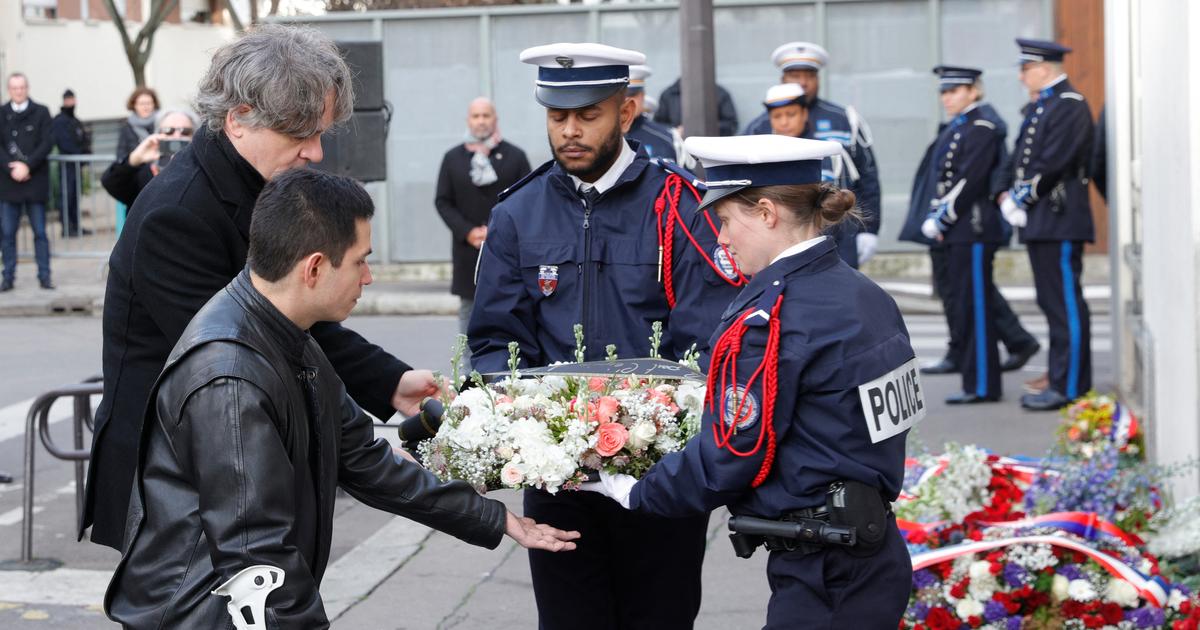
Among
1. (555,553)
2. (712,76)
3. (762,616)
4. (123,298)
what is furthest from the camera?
(712,76)

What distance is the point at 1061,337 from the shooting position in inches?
378

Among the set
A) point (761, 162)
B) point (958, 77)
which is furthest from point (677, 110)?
point (761, 162)

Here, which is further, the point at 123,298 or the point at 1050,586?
the point at 1050,586

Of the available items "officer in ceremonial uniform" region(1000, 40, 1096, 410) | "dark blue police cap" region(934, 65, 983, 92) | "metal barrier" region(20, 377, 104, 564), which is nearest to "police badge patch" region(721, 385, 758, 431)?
"metal barrier" region(20, 377, 104, 564)

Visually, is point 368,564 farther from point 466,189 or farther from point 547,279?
point 466,189

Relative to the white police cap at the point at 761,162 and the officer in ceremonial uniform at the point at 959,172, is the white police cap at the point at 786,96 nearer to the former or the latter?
the officer in ceremonial uniform at the point at 959,172

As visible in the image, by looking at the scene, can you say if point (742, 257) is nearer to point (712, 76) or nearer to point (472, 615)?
point (472, 615)

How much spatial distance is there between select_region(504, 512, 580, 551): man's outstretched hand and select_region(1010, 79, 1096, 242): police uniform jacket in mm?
6580

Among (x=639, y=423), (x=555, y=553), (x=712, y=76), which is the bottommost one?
(x=555, y=553)

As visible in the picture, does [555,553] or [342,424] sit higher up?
[342,424]

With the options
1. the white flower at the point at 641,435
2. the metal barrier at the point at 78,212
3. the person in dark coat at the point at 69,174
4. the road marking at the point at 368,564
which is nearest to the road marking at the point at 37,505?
the road marking at the point at 368,564

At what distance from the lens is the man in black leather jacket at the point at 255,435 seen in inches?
109

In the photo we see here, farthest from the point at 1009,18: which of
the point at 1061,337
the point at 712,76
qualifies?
the point at 712,76

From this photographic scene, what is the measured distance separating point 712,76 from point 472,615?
11.1 feet
